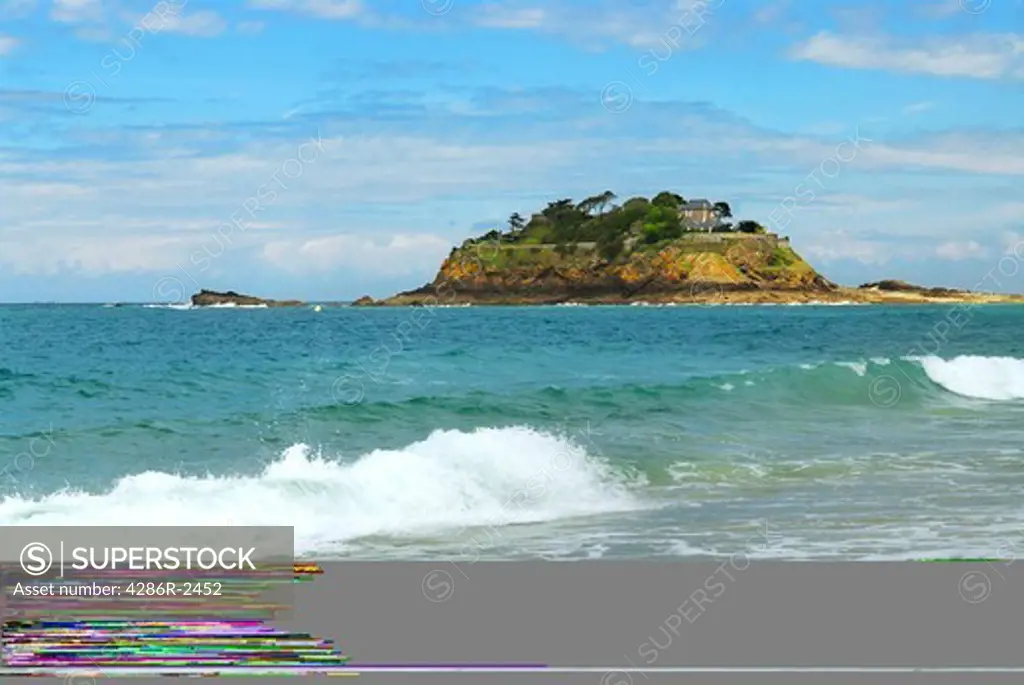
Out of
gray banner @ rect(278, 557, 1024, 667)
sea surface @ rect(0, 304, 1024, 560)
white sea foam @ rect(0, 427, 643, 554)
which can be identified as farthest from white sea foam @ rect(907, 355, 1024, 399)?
gray banner @ rect(278, 557, 1024, 667)

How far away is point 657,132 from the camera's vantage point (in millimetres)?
26703

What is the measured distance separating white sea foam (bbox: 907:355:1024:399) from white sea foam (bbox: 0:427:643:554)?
31.3ft

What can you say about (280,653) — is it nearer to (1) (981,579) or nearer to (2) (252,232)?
(1) (981,579)

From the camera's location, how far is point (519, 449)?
1130cm

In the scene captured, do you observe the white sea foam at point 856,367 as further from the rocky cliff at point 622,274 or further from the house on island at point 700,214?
the rocky cliff at point 622,274

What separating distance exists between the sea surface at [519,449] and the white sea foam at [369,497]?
0.03 meters

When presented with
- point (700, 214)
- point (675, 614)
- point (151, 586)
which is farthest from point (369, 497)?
point (700, 214)

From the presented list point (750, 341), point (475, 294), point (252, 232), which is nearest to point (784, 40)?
point (252, 232)

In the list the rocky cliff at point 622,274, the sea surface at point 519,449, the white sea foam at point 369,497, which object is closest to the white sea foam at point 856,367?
the sea surface at point 519,449

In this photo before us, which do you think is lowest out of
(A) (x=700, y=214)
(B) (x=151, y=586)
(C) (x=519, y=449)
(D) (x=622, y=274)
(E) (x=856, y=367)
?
(B) (x=151, y=586)

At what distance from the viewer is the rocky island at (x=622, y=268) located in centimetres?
6612

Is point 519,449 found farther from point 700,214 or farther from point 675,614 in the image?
point 700,214

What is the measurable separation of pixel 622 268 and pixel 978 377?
54682mm

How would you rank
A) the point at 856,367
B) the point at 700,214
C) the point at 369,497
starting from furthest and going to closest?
the point at 700,214
the point at 856,367
the point at 369,497
